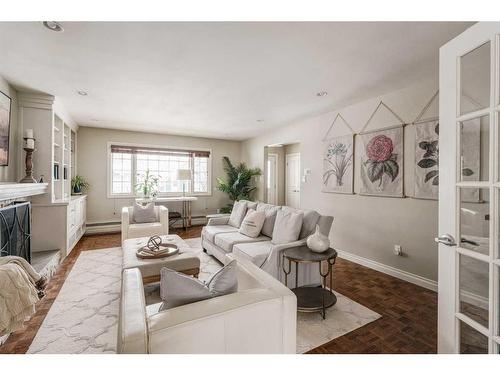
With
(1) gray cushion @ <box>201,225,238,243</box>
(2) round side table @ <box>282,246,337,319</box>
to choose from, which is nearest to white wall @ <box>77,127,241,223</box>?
(1) gray cushion @ <box>201,225,238,243</box>

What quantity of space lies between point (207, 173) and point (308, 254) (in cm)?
488

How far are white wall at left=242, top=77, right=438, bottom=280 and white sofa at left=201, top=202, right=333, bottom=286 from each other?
3.49 feet

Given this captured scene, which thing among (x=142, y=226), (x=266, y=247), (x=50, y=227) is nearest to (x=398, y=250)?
(x=266, y=247)

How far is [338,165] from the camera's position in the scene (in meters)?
3.75

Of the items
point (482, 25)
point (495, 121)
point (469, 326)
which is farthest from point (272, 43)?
point (469, 326)

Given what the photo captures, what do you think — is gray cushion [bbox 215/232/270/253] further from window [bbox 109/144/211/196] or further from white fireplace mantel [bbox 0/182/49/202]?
window [bbox 109/144/211/196]

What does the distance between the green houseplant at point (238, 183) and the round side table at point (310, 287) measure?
12.5 feet

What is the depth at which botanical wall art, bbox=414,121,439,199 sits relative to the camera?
2582 mm

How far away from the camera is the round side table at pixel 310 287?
2.05 m

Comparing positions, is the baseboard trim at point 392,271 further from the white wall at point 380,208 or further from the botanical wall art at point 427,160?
the botanical wall art at point 427,160

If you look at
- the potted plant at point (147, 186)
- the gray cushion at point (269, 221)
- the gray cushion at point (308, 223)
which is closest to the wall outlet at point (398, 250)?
the gray cushion at point (308, 223)

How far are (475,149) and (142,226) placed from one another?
4.23 m

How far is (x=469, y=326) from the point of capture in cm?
121

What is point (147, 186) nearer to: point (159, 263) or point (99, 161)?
point (99, 161)
